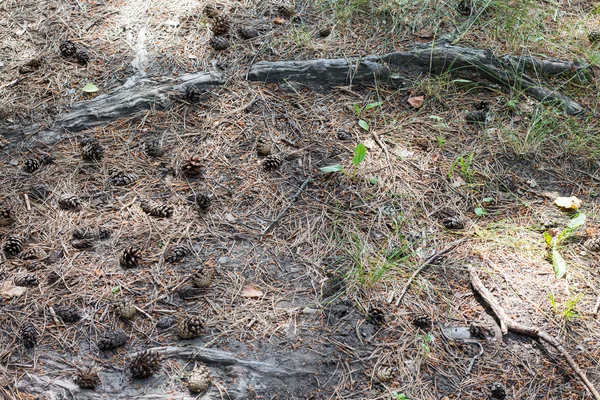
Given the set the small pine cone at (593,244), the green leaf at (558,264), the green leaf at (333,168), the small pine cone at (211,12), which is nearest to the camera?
the green leaf at (558,264)

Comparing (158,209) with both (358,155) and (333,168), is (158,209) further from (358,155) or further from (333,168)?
(358,155)

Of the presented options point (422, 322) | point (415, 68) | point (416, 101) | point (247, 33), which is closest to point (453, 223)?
point (422, 322)

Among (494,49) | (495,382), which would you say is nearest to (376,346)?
(495,382)

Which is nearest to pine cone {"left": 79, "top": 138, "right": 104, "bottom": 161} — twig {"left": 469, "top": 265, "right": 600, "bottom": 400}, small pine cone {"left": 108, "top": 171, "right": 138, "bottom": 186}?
small pine cone {"left": 108, "top": 171, "right": 138, "bottom": 186}

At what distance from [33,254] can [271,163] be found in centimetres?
131

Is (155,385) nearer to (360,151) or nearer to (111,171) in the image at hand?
(111,171)

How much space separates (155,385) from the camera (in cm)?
205

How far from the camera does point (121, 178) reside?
2.85 meters

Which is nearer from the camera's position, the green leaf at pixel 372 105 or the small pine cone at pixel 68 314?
the small pine cone at pixel 68 314

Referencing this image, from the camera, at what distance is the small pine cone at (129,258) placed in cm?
246

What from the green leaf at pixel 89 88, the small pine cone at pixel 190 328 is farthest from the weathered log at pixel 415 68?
the small pine cone at pixel 190 328

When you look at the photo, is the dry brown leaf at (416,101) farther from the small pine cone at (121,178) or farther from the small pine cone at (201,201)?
the small pine cone at (121,178)

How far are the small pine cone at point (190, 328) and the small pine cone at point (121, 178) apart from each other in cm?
100

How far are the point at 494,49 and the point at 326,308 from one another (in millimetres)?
2277
